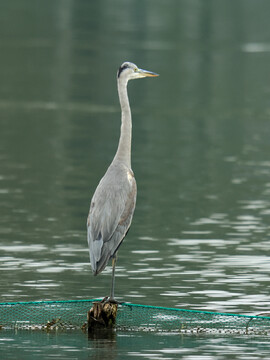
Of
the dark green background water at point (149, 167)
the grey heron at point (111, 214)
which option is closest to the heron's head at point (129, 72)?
the grey heron at point (111, 214)

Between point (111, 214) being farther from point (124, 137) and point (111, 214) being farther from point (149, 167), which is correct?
point (149, 167)

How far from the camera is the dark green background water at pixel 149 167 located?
17.8 metres

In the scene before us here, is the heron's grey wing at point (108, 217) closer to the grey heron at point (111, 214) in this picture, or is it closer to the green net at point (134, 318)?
the grey heron at point (111, 214)

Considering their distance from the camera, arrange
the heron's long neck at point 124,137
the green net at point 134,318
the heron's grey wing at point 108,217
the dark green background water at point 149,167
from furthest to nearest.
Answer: the dark green background water at point 149,167 → the heron's long neck at point 124,137 → the heron's grey wing at point 108,217 → the green net at point 134,318

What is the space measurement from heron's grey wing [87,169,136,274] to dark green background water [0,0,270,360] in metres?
1.66

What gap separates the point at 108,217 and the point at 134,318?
4.24 ft

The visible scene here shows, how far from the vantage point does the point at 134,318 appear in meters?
15.1

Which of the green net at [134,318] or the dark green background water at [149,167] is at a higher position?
the dark green background water at [149,167]

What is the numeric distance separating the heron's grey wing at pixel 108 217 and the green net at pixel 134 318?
0.65 m

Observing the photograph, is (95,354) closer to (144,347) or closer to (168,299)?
(144,347)

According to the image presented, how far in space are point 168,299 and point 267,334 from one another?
238cm

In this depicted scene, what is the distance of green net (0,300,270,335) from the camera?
1466cm

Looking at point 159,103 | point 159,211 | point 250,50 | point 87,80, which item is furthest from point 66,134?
point 250,50

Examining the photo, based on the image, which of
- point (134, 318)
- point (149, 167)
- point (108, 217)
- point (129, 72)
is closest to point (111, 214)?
point (108, 217)
